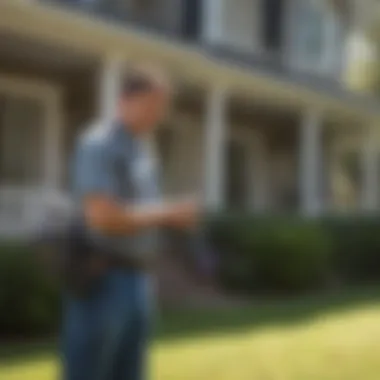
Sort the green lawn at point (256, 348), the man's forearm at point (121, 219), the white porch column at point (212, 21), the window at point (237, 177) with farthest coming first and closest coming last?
the window at point (237, 177)
the white porch column at point (212, 21)
the green lawn at point (256, 348)
the man's forearm at point (121, 219)

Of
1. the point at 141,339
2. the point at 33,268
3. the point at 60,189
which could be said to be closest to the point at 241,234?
the point at 60,189

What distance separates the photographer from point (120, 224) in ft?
12.1

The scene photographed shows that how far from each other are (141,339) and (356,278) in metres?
13.0

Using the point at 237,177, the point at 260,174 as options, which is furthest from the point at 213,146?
the point at 260,174

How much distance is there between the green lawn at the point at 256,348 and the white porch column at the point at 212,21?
8351mm

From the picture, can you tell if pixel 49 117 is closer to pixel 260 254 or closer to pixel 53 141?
pixel 53 141

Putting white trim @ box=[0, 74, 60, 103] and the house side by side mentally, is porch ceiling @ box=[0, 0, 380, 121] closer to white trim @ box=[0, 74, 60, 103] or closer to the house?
the house

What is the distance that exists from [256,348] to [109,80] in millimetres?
6378

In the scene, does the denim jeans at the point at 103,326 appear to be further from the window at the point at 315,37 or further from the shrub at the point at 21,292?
the window at the point at 315,37

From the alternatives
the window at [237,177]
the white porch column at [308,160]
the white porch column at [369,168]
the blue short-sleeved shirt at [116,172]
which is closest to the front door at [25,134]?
the white porch column at [308,160]

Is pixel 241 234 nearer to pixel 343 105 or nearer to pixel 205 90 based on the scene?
pixel 205 90

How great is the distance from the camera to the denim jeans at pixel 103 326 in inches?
147

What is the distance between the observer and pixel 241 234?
13836 mm

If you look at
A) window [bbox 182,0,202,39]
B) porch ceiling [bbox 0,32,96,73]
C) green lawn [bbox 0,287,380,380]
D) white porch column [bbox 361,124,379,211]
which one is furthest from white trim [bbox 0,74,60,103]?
white porch column [bbox 361,124,379,211]
